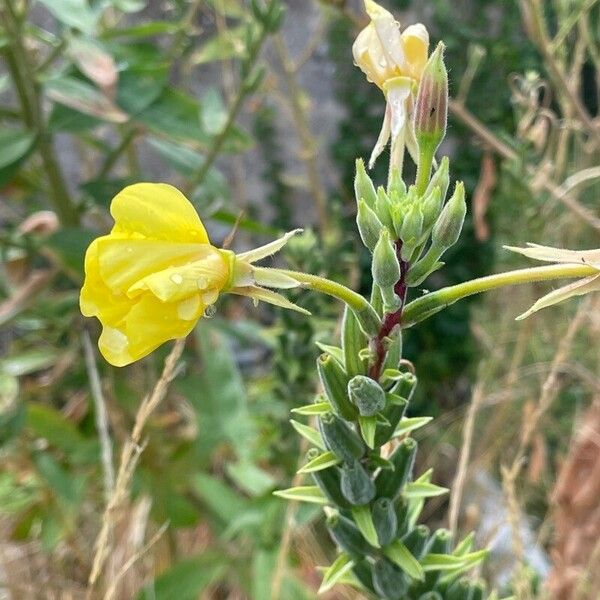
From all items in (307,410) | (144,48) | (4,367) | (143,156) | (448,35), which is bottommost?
(143,156)

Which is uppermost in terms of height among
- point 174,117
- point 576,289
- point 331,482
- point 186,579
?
point 576,289

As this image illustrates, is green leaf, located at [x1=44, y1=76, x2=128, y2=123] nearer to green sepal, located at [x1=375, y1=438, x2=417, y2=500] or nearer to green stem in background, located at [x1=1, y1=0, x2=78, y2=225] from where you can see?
green stem in background, located at [x1=1, y1=0, x2=78, y2=225]

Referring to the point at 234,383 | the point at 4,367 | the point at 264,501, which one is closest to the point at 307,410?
the point at 264,501

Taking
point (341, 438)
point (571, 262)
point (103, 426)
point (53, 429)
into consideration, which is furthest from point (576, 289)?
point (53, 429)

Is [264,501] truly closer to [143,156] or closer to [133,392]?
[133,392]

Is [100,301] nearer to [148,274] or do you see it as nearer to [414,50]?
[148,274]

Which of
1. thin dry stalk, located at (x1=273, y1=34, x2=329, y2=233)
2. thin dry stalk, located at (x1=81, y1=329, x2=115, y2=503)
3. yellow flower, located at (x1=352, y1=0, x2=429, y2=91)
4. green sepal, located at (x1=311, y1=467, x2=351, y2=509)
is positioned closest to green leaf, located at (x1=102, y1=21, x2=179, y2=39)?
thin dry stalk, located at (x1=273, y1=34, x2=329, y2=233)
